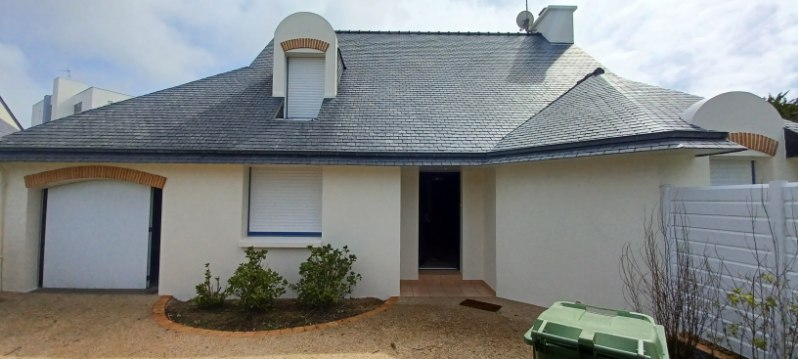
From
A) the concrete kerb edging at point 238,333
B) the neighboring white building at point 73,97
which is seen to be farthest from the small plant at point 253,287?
the neighboring white building at point 73,97

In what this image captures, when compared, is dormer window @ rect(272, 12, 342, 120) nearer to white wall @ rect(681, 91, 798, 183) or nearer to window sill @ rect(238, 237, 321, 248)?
window sill @ rect(238, 237, 321, 248)

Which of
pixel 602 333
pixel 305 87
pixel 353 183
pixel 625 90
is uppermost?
pixel 305 87

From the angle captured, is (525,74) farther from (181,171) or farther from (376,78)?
(181,171)

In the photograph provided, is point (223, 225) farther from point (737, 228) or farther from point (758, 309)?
point (758, 309)

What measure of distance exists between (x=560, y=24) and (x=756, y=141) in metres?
9.13

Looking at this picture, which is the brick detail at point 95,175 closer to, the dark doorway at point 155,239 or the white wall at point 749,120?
the dark doorway at point 155,239

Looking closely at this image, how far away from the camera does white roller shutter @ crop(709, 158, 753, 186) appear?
8.66 metres

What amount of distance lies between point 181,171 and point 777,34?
1691 cm

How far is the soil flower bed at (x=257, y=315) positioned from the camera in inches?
257

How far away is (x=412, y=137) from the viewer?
8.84m

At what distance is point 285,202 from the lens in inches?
352

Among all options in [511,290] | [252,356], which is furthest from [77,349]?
[511,290]

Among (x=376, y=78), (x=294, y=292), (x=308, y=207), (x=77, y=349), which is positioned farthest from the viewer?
(x=376, y=78)

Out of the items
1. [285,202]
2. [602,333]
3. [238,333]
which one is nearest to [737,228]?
[602,333]
